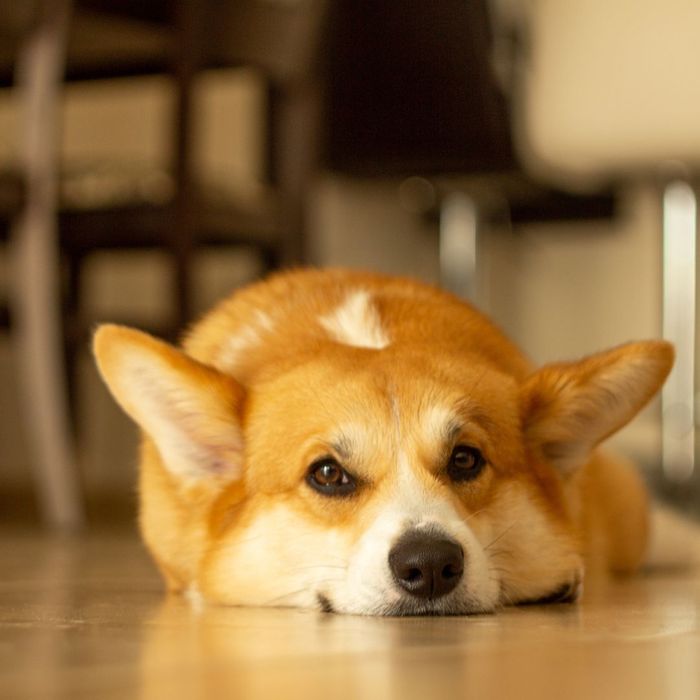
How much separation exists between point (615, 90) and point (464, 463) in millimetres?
1816

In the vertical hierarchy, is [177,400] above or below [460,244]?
below

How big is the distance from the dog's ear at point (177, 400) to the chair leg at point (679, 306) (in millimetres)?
2143

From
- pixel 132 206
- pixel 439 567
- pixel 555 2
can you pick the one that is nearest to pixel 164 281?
pixel 132 206

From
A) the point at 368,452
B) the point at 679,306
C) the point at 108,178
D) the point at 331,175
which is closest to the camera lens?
the point at 368,452

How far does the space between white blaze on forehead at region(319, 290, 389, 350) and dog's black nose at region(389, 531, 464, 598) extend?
36 centimetres

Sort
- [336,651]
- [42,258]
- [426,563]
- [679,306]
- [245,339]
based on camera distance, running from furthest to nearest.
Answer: [679,306], [42,258], [245,339], [426,563], [336,651]

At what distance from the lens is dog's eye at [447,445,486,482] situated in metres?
1.69

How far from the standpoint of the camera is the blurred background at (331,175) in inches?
129

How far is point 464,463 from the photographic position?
1.71 metres

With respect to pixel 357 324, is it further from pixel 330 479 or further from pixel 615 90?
pixel 615 90

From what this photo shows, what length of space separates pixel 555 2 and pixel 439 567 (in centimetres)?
226

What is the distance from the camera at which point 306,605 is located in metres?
1.70

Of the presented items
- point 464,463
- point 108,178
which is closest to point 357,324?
point 464,463

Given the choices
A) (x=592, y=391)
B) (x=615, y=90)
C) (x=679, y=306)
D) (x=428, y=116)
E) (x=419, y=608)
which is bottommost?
(x=419, y=608)
